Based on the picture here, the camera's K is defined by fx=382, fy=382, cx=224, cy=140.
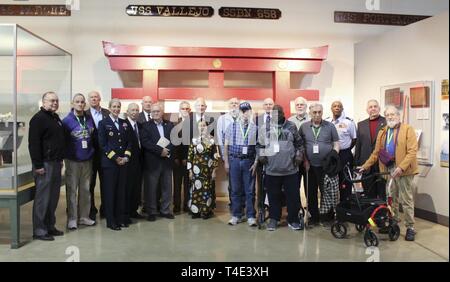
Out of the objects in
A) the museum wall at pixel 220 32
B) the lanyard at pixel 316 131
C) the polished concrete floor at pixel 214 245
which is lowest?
the polished concrete floor at pixel 214 245

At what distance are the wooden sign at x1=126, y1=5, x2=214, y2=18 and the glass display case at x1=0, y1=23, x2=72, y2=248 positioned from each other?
1.18 meters

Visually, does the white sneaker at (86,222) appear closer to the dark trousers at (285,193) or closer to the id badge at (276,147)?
the dark trousers at (285,193)

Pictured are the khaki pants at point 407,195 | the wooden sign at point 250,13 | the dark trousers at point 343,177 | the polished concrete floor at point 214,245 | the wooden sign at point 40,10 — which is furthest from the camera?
the wooden sign at point 250,13

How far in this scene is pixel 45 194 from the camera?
11.8 feet

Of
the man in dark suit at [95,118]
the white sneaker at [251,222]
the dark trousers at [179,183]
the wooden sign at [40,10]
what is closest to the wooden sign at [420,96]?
the white sneaker at [251,222]

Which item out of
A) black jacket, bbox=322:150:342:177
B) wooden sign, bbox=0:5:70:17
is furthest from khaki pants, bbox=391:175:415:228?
wooden sign, bbox=0:5:70:17

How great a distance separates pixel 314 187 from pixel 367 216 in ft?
2.51

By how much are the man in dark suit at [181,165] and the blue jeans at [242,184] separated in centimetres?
73

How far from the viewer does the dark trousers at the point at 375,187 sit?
3986 millimetres

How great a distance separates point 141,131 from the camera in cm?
434

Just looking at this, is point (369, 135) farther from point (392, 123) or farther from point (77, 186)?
point (77, 186)

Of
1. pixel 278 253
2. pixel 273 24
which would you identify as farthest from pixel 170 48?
pixel 278 253

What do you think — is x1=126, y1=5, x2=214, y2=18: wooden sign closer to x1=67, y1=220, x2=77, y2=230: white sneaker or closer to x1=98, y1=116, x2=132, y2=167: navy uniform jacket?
x1=98, y1=116, x2=132, y2=167: navy uniform jacket

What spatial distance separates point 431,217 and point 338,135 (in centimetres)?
155
